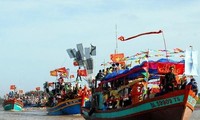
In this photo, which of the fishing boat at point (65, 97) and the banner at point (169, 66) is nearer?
the banner at point (169, 66)

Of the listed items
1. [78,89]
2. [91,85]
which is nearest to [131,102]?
[91,85]

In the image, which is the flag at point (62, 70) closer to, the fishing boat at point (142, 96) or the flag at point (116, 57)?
the flag at point (116, 57)

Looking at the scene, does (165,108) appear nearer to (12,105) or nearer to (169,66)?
(169,66)

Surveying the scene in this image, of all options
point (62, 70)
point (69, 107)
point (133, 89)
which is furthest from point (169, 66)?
point (62, 70)

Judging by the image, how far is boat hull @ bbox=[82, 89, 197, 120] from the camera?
19562 mm

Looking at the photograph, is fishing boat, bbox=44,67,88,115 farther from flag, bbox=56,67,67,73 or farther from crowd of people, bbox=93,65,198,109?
crowd of people, bbox=93,65,198,109

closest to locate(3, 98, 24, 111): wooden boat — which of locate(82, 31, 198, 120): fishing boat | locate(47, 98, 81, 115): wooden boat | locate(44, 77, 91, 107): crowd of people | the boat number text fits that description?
locate(44, 77, 91, 107): crowd of people

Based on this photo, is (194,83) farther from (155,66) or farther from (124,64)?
(124,64)

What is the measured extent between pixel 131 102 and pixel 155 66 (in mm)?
2183

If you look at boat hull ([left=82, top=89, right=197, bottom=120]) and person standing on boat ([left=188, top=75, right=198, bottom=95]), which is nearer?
boat hull ([left=82, top=89, right=197, bottom=120])

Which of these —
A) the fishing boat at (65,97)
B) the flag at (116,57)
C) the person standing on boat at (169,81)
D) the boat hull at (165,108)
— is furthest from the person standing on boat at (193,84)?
the fishing boat at (65,97)

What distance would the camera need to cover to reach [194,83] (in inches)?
832

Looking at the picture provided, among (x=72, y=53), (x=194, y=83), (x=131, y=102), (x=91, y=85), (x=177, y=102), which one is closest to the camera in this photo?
(x=177, y=102)

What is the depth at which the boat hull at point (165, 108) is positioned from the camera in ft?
64.2
